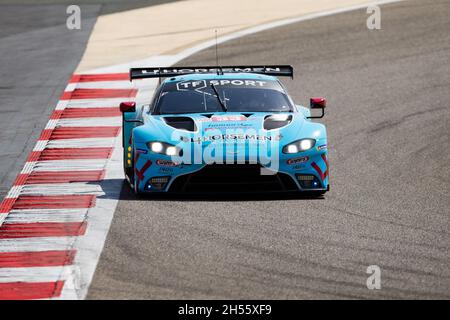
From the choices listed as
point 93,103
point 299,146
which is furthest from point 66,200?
point 93,103

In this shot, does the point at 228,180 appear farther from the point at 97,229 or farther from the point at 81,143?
the point at 81,143

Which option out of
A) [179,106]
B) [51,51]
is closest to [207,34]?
[51,51]

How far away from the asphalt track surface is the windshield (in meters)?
1.08

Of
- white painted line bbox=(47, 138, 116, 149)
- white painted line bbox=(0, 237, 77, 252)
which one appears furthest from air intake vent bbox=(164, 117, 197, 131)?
white painted line bbox=(47, 138, 116, 149)

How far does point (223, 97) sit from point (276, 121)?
35.3 inches

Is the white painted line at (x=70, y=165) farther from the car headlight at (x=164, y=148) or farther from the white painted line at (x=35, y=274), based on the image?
the white painted line at (x=35, y=274)

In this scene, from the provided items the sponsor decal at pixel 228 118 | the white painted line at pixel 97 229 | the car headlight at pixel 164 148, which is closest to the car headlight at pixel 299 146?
the sponsor decal at pixel 228 118

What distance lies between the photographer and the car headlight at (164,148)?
12641 millimetres

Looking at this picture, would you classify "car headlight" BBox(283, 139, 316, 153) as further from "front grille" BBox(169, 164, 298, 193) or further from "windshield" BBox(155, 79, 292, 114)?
"windshield" BBox(155, 79, 292, 114)

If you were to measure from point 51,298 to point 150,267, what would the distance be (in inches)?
40.8

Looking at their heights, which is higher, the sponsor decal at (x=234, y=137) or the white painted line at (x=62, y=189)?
the sponsor decal at (x=234, y=137)

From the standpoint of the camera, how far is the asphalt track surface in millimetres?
9445

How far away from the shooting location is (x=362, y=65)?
21438 mm
